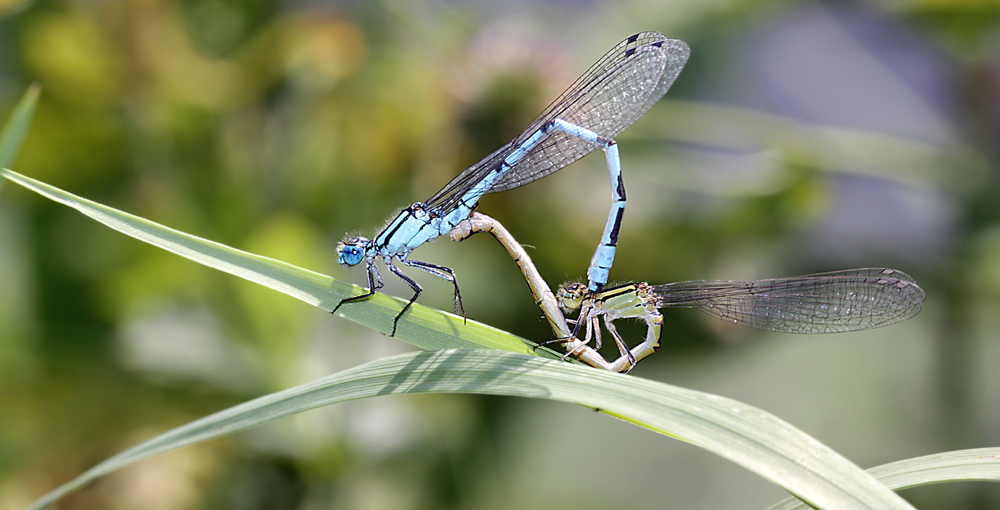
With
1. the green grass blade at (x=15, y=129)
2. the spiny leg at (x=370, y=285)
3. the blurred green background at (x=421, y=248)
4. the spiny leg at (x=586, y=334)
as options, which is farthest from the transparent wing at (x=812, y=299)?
the green grass blade at (x=15, y=129)

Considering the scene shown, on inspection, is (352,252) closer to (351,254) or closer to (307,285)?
(351,254)

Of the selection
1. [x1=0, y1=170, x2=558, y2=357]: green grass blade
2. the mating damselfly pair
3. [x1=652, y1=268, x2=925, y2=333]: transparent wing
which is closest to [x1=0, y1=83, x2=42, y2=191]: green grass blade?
[x1=0, y1=170, x2=558, y2=357]: green grass blade

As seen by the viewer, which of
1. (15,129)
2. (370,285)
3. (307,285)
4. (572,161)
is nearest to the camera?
(15,129)

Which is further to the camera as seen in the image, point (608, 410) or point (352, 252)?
point (352, 252)

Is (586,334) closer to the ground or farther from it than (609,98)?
closer to the ground

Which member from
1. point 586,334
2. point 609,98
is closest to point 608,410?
point 586,334

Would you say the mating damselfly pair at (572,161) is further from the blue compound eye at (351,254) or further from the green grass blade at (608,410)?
the green grass blade at (608,410)
